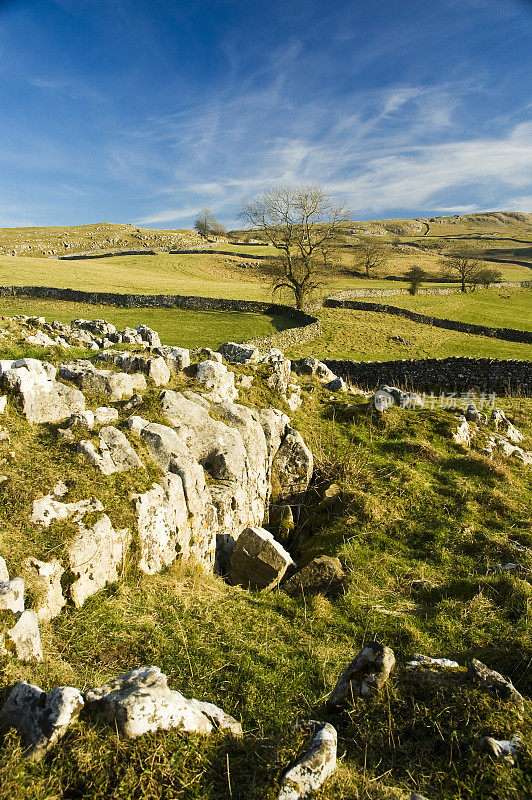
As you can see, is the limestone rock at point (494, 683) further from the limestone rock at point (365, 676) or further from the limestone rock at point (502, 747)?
the limestone rock at point (365, 676)

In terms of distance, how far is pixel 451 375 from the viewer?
27.6 metres

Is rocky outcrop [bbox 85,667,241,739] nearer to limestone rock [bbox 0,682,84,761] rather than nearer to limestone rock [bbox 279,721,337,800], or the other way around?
limestone rock [bbox 0,682,84,761]

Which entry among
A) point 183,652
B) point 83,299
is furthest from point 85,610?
point 83,299

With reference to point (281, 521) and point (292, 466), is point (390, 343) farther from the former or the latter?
point (281, 521)

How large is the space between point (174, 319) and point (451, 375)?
26861 mm

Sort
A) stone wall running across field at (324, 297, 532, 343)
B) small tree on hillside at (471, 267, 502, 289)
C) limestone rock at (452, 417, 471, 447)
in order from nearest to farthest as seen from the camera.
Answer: limestone rock at (452, 417, 471, 447)
stone wall running across field at (324, 297, 532, 343)
small tree on hillside at (471, 267, 502, 289)

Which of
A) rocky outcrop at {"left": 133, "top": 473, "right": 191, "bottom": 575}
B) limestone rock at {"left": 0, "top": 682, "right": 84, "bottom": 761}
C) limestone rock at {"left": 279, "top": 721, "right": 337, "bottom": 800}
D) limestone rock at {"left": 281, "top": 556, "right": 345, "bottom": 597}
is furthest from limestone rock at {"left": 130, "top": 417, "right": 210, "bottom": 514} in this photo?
limestone rock at {"left": 279, "top": 721, "right": 337, "bottom": 800}

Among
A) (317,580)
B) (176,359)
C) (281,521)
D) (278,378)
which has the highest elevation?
(176,359)

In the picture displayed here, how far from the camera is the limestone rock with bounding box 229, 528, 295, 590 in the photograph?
7.26 meters

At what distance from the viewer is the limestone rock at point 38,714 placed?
3.41 meters

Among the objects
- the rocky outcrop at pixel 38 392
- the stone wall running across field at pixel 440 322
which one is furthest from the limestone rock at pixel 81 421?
the stone wall running across field at pixel 440 322

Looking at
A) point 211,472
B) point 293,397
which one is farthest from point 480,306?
point 211,472

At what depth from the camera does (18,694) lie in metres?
3.60

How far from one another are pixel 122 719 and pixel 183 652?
5.46 ft
